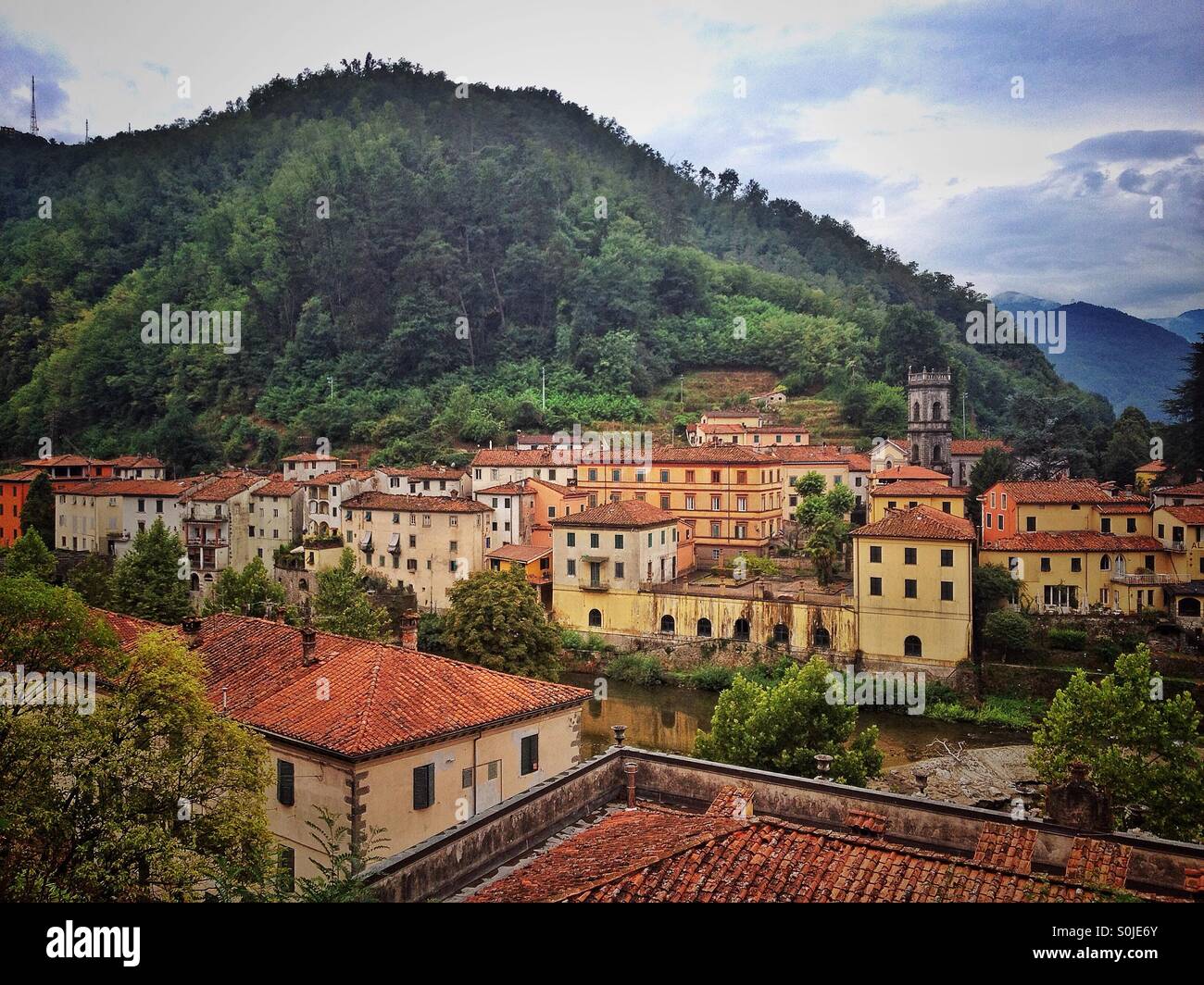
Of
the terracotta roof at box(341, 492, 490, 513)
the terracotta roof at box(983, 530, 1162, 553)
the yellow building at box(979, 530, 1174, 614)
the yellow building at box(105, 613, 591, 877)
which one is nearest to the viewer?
the yellow building at box(105, 613, 591, 877)

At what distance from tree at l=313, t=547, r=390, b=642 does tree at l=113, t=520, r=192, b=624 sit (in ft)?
14.3

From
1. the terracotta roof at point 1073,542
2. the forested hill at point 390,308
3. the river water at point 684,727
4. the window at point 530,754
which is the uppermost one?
the forested hill at point 390,308

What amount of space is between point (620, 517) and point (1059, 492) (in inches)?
564

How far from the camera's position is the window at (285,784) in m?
11.0

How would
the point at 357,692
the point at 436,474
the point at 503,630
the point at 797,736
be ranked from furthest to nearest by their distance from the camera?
the point at 436,474 < the point at 503,630 < the point at 797,736 < the point at 357,692

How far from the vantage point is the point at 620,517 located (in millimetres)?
32125

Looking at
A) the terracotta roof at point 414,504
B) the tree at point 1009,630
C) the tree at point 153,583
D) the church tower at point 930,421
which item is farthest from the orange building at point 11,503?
the church tower at point 930,421

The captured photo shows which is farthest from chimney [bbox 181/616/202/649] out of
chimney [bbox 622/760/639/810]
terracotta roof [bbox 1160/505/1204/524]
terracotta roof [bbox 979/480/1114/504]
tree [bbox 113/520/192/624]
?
terracotta roof [bbox 1160/505/1204/524]

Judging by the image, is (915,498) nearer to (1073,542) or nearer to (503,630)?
(1073,542)

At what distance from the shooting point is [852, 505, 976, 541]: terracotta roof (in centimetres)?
2594

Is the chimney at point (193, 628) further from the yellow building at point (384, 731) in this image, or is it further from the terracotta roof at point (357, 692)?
the yellow building at point (384, 731)

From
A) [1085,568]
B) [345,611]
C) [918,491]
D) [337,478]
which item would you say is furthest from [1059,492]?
[337,478]

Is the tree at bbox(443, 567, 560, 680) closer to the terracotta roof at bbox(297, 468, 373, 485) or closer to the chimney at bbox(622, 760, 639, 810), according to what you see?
the terracotta roof at bbox(297, 468, 373, 485)

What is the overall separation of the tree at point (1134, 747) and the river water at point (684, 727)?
726 centimetres
